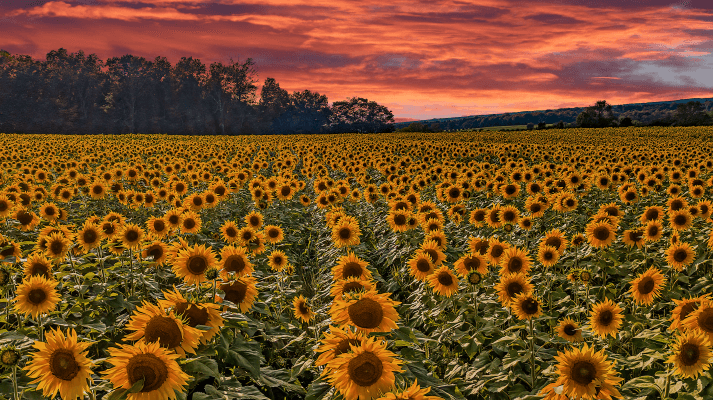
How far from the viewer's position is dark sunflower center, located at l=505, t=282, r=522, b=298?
184 inches

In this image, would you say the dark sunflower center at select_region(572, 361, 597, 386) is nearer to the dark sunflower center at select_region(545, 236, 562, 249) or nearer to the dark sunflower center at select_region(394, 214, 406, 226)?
the dark sunflower center at select_region(545, 236, 562, 249)

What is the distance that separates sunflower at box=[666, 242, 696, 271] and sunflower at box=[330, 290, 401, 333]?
5059 mm

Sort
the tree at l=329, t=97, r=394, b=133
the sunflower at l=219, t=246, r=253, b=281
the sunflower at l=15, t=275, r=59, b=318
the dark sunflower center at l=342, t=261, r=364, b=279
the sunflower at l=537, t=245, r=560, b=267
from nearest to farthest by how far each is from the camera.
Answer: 1. the sunflower at l=15, t=275, r=59, b=318
2. the sunflower at l=219, t=246, r=253, b=281
3. the dark sunflower center at l=342, t=261, r=364, b=279
4. the sunflower at l=537, t=245, r=560, b=267
5. the tree at l=329, t=97, r=394, b=133

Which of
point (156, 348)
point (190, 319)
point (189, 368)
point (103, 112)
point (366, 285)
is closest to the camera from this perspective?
point (156, 348)

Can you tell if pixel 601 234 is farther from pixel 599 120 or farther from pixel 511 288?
pixel 599 120

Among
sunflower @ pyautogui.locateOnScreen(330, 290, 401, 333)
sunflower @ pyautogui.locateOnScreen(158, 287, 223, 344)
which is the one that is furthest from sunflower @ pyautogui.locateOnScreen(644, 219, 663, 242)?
sunflower @ pyautogui.locateOnScreen(158, 287, 223, 344)

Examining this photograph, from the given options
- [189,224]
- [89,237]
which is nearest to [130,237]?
[89,237]

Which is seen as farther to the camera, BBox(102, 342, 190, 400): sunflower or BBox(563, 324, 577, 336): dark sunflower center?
BBox(563, 324, 577, 336): dark sunflower center

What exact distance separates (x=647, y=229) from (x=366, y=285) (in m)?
5.94

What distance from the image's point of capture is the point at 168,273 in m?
5.93

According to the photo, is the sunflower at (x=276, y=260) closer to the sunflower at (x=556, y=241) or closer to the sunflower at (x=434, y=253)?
the sunflower at (x=434, y=253)

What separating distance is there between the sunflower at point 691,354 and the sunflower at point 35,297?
538 cm

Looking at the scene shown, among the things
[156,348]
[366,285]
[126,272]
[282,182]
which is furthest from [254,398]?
[282,182]

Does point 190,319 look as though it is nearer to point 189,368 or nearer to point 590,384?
point 189,368
